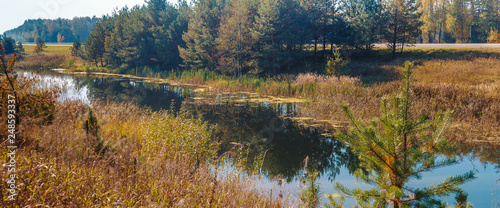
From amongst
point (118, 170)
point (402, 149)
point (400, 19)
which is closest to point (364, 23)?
point (400, 19)

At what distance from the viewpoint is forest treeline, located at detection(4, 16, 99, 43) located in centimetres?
10431

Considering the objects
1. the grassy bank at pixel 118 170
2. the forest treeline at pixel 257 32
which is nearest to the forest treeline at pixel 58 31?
the forest treeline at pixel 257 32

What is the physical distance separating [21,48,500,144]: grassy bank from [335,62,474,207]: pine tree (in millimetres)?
1667

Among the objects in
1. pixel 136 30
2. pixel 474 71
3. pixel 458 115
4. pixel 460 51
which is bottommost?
pixel 458 115

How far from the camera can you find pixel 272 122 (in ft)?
49.6

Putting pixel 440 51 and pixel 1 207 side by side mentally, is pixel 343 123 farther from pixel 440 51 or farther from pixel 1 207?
pixel 440 51

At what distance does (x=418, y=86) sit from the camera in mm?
16359

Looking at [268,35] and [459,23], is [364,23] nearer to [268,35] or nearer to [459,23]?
[268,35]

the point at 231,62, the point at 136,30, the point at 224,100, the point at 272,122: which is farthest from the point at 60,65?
the point at 272,122

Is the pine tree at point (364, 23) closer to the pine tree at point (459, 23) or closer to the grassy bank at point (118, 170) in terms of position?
the pine tree at point (459, 23)

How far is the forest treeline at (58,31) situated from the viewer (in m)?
104

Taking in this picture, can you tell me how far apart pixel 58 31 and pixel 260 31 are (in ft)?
327

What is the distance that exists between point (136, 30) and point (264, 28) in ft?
68.9

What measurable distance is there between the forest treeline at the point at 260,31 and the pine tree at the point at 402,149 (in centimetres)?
2664
